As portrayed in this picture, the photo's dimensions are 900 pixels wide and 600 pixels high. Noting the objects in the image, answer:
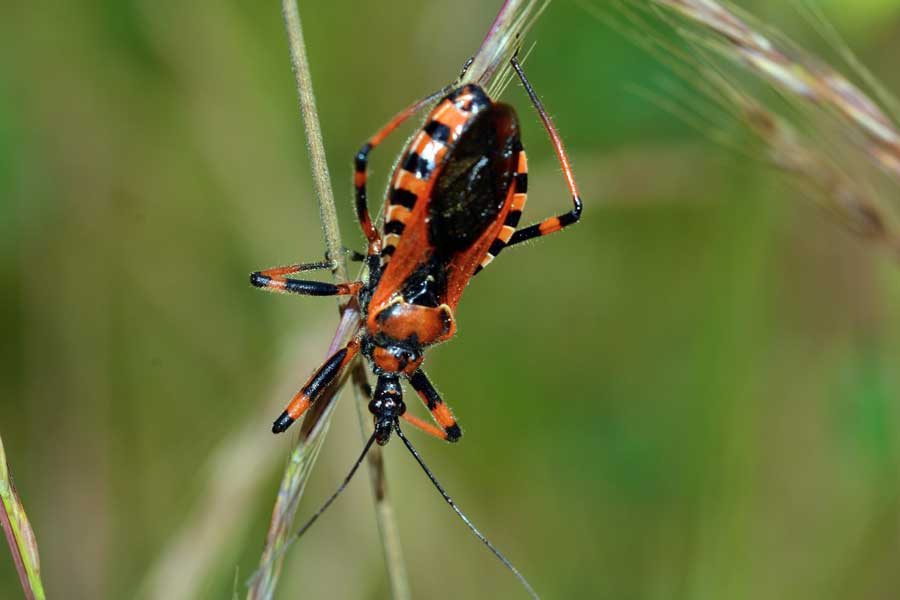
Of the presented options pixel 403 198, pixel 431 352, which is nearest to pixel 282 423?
pixel 403 198

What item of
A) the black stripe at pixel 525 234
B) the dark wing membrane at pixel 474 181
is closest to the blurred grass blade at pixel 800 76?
the dark wing membrane at pixel 474 181

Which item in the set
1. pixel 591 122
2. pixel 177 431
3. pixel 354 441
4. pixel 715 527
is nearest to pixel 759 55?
pixel 715 527

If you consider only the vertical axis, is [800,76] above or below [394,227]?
above

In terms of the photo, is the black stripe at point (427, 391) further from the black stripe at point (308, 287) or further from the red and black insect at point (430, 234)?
the black stripe at point (308, 287)

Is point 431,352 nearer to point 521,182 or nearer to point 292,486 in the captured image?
point 521,182

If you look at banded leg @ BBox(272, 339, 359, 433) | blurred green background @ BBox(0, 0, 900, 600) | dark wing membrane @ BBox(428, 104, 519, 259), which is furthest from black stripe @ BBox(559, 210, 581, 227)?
banded leg @ BBox(272, 339, 359, 433)

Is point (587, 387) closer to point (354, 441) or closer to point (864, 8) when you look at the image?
point (354, 441)
